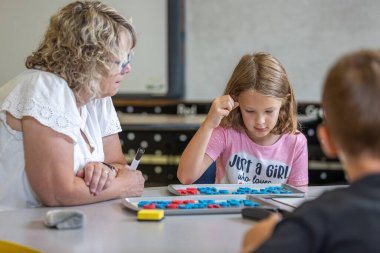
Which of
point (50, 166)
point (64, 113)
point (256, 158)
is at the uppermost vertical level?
point (64, 113)

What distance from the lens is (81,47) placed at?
5.22ft

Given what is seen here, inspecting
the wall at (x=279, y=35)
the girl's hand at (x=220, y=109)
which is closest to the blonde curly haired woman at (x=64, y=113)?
the girl's hand at (x=220, y=109)

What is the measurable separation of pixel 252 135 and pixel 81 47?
73cm

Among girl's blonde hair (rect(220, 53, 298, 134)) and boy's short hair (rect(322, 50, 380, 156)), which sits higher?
boy's short hair (rect(322, 50, 380, 156))

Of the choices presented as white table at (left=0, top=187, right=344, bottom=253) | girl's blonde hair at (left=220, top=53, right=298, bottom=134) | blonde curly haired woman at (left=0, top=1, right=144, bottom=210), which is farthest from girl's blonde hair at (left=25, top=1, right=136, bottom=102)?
girl's blonde hair at (left=220, top=53, right=298, bottom=134)

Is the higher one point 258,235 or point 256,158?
point 258,235

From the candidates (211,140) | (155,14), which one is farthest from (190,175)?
(155,14)

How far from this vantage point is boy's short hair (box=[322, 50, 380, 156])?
30.8 inches

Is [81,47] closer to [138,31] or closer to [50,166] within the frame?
[50,166]

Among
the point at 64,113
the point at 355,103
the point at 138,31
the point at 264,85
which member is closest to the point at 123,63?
the point at 64,113

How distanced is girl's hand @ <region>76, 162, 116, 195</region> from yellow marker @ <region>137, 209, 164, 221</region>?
0.23 m

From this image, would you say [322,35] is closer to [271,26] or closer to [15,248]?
[271,26]

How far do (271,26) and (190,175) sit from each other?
2.35 meters

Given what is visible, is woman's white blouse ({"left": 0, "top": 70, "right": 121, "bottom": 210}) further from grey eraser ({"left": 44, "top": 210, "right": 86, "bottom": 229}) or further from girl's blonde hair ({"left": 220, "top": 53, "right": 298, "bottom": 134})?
girl's blonde hair ({"left": 220, "top": 53, "right": 298, "bottom": 134})
